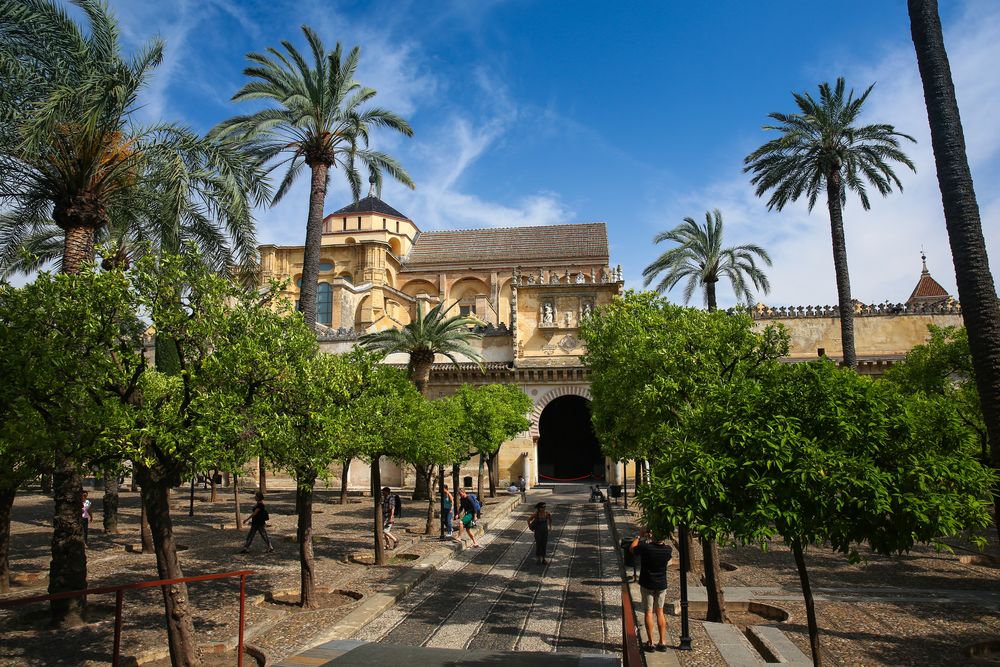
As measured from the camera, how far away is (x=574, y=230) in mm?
57062

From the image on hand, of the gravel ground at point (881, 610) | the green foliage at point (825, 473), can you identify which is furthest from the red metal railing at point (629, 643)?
the gravel ground at point (881, 610)

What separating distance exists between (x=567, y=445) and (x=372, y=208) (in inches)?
1032

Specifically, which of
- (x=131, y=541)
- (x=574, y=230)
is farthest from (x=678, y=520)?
(x=574, y=230)

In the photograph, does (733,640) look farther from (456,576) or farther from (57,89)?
(57,89)

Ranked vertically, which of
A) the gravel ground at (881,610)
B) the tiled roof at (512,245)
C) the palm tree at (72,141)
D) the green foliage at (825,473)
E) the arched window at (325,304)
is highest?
the tiled roof at (512,245)

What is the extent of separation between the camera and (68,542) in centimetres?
980

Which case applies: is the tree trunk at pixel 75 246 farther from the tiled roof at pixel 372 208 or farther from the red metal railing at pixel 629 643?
the tiled roof at pixel 372 208

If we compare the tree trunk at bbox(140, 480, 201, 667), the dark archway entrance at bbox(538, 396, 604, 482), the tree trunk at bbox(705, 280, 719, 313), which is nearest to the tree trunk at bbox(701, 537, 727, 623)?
the tree trunk at bbox(140, 480, 201, 667)

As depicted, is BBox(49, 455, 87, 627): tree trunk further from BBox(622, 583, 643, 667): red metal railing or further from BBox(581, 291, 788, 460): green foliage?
BBox(581, 291, 788, 460): green foliage

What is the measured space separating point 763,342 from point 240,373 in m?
9.38

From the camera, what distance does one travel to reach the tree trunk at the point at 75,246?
1029 cm

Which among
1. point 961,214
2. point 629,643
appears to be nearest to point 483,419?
point 961,214

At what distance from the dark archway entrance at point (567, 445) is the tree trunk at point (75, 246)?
35.5 metres

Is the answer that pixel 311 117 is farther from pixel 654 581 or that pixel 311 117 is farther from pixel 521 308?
pixel 521 308
